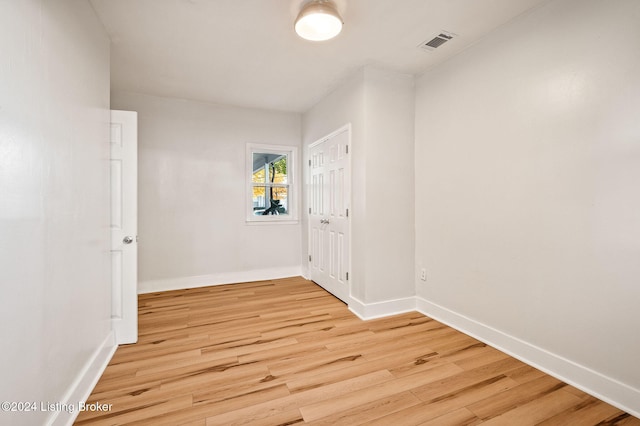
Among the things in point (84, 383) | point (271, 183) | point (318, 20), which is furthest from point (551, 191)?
point (271, 183)

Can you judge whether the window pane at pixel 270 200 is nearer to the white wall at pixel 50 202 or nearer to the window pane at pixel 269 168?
the window pane at pixel 269 168

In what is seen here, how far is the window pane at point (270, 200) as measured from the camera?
14.8 feet

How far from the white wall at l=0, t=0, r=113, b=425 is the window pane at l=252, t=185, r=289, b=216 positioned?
2.43m

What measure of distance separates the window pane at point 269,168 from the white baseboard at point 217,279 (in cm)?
146

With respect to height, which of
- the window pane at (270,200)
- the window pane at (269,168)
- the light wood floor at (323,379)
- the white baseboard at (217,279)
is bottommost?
the light wood floor at (323,379)

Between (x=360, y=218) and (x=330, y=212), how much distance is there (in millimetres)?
743

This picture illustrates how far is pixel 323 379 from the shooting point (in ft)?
6.40

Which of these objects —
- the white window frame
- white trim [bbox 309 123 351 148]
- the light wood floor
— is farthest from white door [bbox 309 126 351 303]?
the light wood floor

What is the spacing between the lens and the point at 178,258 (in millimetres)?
4020

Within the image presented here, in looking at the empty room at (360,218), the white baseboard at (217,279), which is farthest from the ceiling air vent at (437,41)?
the white baseboard at (217,279)

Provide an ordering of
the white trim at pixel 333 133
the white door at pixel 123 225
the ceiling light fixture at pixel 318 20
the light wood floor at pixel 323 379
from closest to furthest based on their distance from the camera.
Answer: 1. the light wood floor at pixel 323 379
2. the ceiling light fixture at pixel 318 20
3. the white door at pixel 123 225
4. the white trim at pixel 333 133

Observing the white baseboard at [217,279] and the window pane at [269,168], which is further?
Answer: the window pane at [269,168]

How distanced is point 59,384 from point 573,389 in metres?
3.06

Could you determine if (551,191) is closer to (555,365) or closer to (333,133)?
(555,365)
